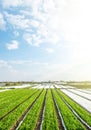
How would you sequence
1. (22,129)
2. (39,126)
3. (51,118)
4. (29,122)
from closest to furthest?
(22,129) → (39,126) → (29,122) → (51,118)

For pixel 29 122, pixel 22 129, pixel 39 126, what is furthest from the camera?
pixel 29 122

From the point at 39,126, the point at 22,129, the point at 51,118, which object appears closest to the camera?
the point at 22,129

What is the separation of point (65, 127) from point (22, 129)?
248cm

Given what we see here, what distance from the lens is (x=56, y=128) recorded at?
12242mm

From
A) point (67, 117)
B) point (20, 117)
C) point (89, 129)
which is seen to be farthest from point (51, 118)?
point (89, 129)

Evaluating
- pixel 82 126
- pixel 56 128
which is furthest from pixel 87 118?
pixel 56 128

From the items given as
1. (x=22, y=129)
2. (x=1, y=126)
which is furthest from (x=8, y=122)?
(x=22, y=129)

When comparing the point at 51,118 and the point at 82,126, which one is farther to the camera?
the point at 51,118

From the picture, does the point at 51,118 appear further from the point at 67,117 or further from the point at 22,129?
the point at 22,129

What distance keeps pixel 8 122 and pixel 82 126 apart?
4.55m

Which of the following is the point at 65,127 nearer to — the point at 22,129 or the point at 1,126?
the point at 22,129

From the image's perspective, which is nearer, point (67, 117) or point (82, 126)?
point (82, 126)

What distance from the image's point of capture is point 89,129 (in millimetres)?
12164

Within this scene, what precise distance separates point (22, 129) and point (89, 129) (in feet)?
12.2
